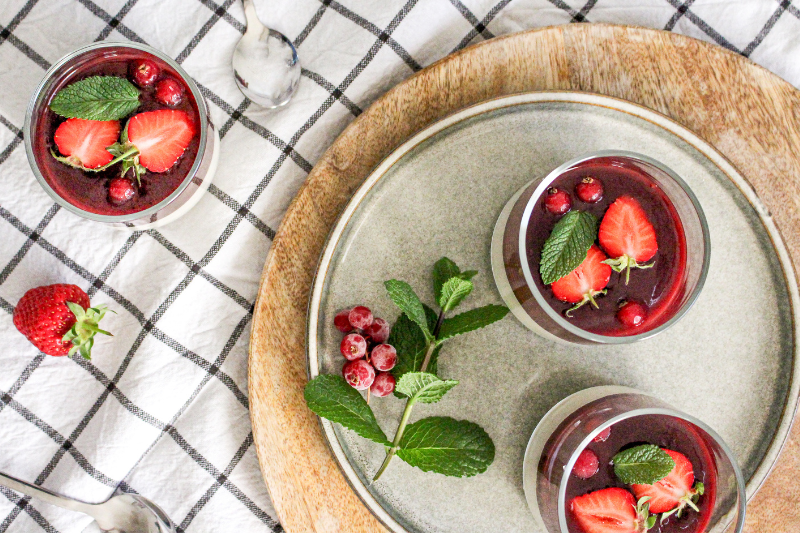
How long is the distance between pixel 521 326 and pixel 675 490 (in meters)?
0.38

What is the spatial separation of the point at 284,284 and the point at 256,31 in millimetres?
543

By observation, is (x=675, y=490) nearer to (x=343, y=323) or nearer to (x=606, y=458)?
(x=606, y=458)

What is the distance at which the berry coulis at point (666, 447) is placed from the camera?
976 mm

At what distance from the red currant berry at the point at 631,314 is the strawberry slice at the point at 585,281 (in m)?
0.05

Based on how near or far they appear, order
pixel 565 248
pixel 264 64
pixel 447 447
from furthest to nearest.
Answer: pixel 264 64 < pixel 447 447 < pixel 565 248

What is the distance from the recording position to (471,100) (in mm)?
1151

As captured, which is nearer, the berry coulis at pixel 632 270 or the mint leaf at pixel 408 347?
the berry coulis at pixel 632 270

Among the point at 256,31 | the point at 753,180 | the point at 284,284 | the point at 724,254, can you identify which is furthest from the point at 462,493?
the point at 256,31

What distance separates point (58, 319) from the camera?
1.14 meters

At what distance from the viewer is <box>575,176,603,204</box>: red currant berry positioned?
0.99 m

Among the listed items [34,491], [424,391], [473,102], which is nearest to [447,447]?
[424,391]

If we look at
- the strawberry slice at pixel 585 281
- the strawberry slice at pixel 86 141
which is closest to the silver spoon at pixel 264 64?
the strawberry slice at pixel 86 141

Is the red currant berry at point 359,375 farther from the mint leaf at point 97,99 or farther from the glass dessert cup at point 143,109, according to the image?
the mint leaf at point 97,99

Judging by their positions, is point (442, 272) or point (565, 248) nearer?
point (565, 248)
